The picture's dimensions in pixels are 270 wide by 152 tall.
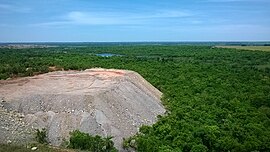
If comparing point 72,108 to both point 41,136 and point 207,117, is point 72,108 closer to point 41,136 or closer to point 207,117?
point 41,136

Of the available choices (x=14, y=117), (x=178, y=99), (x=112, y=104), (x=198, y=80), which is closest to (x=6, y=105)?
(x=14, y=117)

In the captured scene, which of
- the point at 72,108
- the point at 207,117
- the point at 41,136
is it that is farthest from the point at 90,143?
the point at 207,117

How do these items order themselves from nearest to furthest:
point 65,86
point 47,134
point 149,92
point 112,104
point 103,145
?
point 103,145 → point 47,134 → point 112,104 → point 65,86 → point 149,92

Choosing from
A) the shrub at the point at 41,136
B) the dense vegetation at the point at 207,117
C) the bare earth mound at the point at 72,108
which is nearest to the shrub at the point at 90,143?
the bare earth mound at the point at 72,108

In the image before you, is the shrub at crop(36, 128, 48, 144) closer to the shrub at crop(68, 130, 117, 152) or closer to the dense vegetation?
the shrub at crop(68, 130, 117, 152)

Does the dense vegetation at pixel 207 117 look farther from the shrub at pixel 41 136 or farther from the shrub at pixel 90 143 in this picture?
the shrub at pixel 41 136

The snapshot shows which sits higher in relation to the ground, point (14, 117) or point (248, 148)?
point (14, 117)

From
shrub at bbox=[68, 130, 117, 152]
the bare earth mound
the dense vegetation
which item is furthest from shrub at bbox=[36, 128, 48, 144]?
the dense vegetation

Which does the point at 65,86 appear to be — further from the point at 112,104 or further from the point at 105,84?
the point at 112,104
